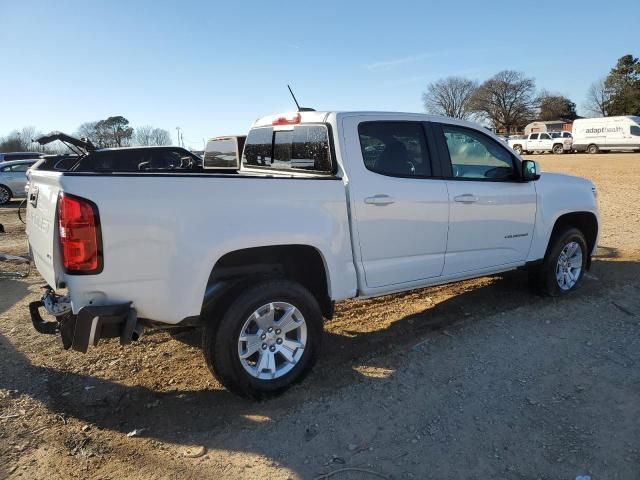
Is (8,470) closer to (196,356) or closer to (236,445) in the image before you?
(236,445)

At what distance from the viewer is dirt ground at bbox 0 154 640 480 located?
2906 mm

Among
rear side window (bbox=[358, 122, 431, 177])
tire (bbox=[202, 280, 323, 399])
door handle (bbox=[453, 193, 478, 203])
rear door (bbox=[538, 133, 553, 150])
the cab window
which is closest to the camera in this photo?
tire (bbox=[202, 280, 323, 399])

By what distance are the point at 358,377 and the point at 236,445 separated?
3.74 ft

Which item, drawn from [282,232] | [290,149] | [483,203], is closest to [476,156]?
[483,203]

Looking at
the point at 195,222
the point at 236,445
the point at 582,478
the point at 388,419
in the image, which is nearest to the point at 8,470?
the point at 236,445

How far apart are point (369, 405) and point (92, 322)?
185 centimetres

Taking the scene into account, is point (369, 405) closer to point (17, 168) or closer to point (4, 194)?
point (17, 168)

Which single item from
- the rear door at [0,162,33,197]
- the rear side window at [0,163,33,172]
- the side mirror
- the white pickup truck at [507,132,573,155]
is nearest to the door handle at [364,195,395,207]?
the side mirror

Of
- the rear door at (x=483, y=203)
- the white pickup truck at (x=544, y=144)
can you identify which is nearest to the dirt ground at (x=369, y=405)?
the rear door at (x=483, y=203)

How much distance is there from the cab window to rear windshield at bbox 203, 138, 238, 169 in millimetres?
2439

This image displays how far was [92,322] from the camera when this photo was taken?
292 cm

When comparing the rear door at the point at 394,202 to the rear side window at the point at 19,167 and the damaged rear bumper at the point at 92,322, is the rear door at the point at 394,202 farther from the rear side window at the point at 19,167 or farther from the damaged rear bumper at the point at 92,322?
the rear side window at the point at 19,167

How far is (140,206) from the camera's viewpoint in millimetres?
2973

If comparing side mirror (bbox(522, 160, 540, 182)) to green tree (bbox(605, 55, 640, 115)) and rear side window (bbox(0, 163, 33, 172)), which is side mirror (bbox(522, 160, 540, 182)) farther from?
green tree (bbox(605, 55, 640, 115))
